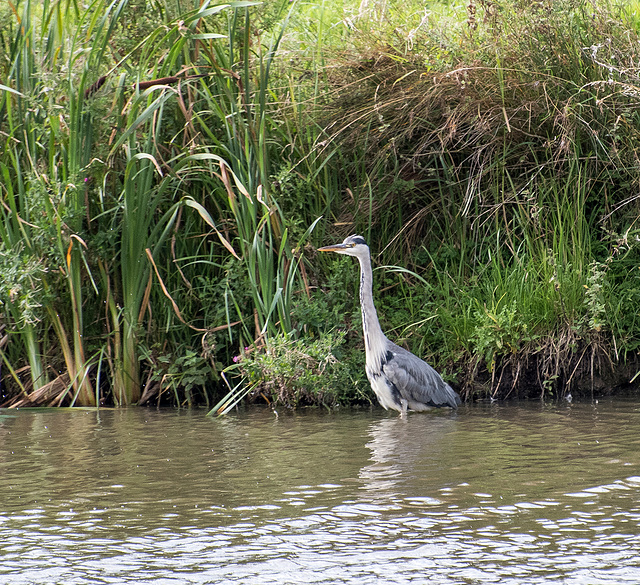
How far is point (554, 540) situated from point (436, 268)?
13.4ft

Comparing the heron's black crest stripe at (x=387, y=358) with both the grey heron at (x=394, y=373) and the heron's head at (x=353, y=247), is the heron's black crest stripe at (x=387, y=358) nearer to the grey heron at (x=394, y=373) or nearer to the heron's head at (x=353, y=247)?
the grey heron at (x=394, y=373)

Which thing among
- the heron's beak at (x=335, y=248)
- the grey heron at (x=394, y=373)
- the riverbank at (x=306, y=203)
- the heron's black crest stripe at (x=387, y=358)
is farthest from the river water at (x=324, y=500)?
the heron's beak at (x=335, y=248)

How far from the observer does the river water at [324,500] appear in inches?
Answer: 118

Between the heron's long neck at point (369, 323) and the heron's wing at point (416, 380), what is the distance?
3.4 inches

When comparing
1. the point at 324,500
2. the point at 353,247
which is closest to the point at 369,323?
the point at 353,247

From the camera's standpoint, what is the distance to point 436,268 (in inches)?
281

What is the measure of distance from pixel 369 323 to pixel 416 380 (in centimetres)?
52

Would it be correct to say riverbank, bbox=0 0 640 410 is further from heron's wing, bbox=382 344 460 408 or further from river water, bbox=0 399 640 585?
river water, bbox=0 399 640 585

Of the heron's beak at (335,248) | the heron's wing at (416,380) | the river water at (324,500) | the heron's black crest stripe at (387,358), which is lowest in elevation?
the river water at (324,500)

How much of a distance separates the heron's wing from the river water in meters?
0.34

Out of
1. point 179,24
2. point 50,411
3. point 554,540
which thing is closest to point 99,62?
point 179,24

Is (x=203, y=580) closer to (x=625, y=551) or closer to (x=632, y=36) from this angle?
(x=625, y=551)

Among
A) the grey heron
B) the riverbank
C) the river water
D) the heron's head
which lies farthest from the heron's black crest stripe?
the heron's head

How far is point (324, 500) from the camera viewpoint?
3.85 meters
